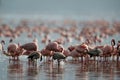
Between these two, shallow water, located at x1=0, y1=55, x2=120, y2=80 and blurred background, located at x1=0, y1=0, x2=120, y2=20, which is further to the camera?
blurred background, located at x1=0, y1=0, x2=120, y2=20

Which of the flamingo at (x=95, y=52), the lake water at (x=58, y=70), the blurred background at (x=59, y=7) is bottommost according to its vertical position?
the lake water at (x=58, y=70)

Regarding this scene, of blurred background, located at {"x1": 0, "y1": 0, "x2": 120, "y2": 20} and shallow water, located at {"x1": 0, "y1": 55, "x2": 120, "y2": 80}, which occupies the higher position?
blurred background, located at {"x1": 0, "y1": 0, "x2": 120, "y2": 20}

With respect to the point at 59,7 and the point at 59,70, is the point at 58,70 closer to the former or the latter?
the point at 59,70

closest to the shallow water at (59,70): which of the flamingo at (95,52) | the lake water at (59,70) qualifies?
the lake water at (59,70)

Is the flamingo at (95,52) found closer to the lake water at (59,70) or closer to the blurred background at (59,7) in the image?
the lake water at (59,70)

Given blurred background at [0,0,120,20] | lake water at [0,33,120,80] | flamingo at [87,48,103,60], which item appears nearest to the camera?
lake water at [0,33,120,80]

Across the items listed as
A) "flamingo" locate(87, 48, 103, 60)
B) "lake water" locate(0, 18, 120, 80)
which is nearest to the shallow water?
"lake water" locate(0, 18, 120, 80)

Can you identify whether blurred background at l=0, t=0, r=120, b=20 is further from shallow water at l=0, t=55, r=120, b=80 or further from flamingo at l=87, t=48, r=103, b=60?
shallow water at l=0, t=55, r=120, b=80

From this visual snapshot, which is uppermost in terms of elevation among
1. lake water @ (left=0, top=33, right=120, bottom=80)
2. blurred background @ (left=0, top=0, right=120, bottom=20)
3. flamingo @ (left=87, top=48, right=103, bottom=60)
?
blurred background @ (left=0, top=0, right=120, bottom=20)

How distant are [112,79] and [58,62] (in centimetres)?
403

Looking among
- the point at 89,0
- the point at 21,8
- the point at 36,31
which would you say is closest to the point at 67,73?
the point at 36,31

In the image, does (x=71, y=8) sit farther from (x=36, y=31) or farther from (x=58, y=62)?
(x=58, y=62)

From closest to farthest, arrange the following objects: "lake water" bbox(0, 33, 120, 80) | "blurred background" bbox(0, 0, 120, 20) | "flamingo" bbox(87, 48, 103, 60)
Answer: "lake water" bbox(0, 33, 120, 80) < "flamingo" bbox(87, 48, 103, 60) < "blurred background" bbox(0, 0, 120, 20)

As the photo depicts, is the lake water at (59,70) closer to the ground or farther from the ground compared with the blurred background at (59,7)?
closer to the ground
